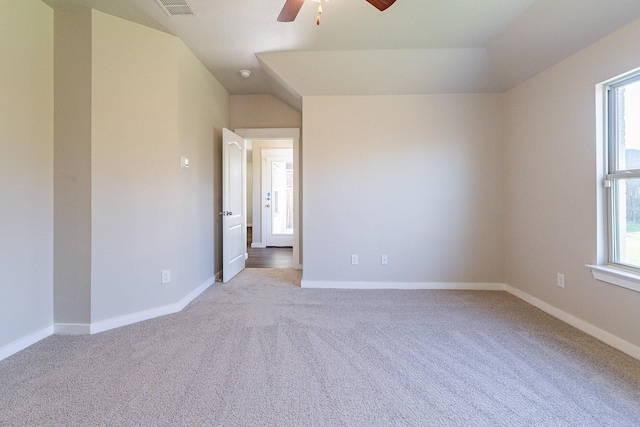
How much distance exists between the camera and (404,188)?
131 inches

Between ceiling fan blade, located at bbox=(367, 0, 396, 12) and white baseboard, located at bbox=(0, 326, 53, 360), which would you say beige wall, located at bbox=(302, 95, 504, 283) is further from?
white baseboard, located at bbox=(0, 326, 53, 360)

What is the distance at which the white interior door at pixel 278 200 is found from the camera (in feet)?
20.7

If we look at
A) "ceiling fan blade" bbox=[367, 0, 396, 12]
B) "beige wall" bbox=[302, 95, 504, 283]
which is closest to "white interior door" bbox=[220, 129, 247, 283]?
"beige wall" bbox=[302, 95, 504, 283]

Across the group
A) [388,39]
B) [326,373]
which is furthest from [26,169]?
[388,39]

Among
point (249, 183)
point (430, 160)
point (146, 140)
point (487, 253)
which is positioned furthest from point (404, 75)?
point (249, 183)

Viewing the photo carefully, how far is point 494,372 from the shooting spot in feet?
5.58

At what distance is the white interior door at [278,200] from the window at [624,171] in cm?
524

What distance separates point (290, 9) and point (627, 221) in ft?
9.71

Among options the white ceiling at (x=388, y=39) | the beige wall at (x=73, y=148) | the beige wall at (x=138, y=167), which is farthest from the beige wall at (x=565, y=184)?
the beige wall at (x=73, y=148)

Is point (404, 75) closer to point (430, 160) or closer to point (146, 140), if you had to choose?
point (430, 160)

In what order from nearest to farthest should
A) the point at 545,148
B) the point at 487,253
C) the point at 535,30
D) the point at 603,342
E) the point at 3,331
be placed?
1. the point at 3,331
2. the point at 603,342
3. the point at 535,30
4. the point at 545,148
5. the point at 487,253

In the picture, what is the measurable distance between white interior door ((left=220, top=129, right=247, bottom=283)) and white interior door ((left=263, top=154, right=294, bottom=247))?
211 centimetres

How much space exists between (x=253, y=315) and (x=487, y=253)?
2.84 meters

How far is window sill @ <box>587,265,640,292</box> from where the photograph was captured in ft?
6.15
